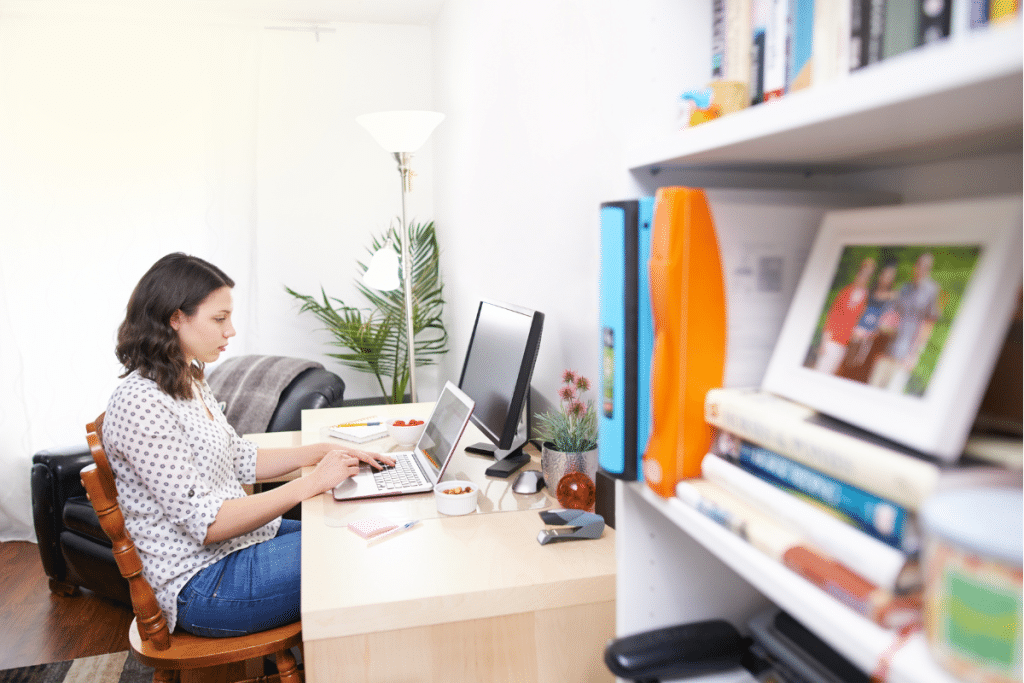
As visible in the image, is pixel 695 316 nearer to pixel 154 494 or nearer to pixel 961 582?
pixel 961 582

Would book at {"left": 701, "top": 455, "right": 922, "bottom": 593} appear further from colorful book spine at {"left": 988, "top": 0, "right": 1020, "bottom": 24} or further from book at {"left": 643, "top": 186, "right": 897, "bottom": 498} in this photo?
colorful book spine at {"left": 988, "top": 0, "right": 1020, "bottom": 24}

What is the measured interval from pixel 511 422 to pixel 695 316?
95 cm

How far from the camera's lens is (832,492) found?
521mm

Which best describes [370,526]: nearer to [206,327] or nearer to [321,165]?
[206,327]

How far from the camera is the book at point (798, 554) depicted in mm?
448

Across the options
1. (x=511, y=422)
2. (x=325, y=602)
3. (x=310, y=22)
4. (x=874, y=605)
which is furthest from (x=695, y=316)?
(x=310, y=22)

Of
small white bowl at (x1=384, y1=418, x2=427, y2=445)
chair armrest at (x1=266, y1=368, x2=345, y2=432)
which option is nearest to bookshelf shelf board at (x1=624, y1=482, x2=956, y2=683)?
small white bowl at (x1=384, y1=418, x2=427, y2=445)

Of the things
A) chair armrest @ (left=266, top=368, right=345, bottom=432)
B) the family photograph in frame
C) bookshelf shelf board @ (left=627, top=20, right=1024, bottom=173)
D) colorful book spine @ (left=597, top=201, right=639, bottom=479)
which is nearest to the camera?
bookshelf shelf board @ (left=627, top=20, right=1024, bottom=173)

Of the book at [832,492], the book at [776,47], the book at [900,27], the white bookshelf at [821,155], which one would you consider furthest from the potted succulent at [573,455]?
the book at [900,27]

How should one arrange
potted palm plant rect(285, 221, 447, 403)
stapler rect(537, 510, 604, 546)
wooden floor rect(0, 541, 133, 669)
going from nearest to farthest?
stapler rect(537, 510, 604, 546) < wooden floor rect(0, 541, 133, 669) < potted palm plant rect(285, 221, 447, 403)

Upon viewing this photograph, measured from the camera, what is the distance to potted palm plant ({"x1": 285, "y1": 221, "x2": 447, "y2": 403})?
12.6 ft

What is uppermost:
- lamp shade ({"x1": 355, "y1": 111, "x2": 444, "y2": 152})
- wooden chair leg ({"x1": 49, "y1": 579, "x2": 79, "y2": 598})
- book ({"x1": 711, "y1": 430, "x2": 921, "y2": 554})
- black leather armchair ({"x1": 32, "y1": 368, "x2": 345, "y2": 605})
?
lamp shade ({"x1": 355, "y1": 111, "x2": 444, "y2": 152})

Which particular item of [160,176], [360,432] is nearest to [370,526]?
[360,432]

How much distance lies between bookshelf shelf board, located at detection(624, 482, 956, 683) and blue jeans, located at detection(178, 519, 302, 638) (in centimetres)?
115
